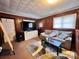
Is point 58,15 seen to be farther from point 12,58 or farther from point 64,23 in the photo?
point 12,58

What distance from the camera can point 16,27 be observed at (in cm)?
507

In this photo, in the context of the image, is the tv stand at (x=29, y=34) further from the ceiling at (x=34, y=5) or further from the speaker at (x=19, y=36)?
the ceiling at (x=34, y=5)

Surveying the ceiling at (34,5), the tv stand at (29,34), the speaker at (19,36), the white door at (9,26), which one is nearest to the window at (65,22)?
the ceiling at (34,5)

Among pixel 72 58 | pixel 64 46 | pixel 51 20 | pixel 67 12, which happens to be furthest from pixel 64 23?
pixel 72 58

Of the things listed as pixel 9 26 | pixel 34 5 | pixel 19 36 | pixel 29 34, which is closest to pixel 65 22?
pixel 34 5

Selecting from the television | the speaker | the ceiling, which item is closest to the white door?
the speaker

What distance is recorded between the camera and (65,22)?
167 inches

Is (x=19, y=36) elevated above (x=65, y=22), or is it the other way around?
(x=65, y=22)

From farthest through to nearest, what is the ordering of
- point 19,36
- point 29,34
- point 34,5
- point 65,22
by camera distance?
1. point 29,34
2. point 19,36
3. point 65,22
4. point 34,5

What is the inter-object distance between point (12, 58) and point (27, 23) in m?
3.65

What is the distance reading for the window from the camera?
3.71 m

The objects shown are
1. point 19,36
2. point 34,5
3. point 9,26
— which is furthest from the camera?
point 19,36

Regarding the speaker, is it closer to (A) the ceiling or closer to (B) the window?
(A) the ceiling

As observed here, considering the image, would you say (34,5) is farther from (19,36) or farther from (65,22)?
(19,36)
